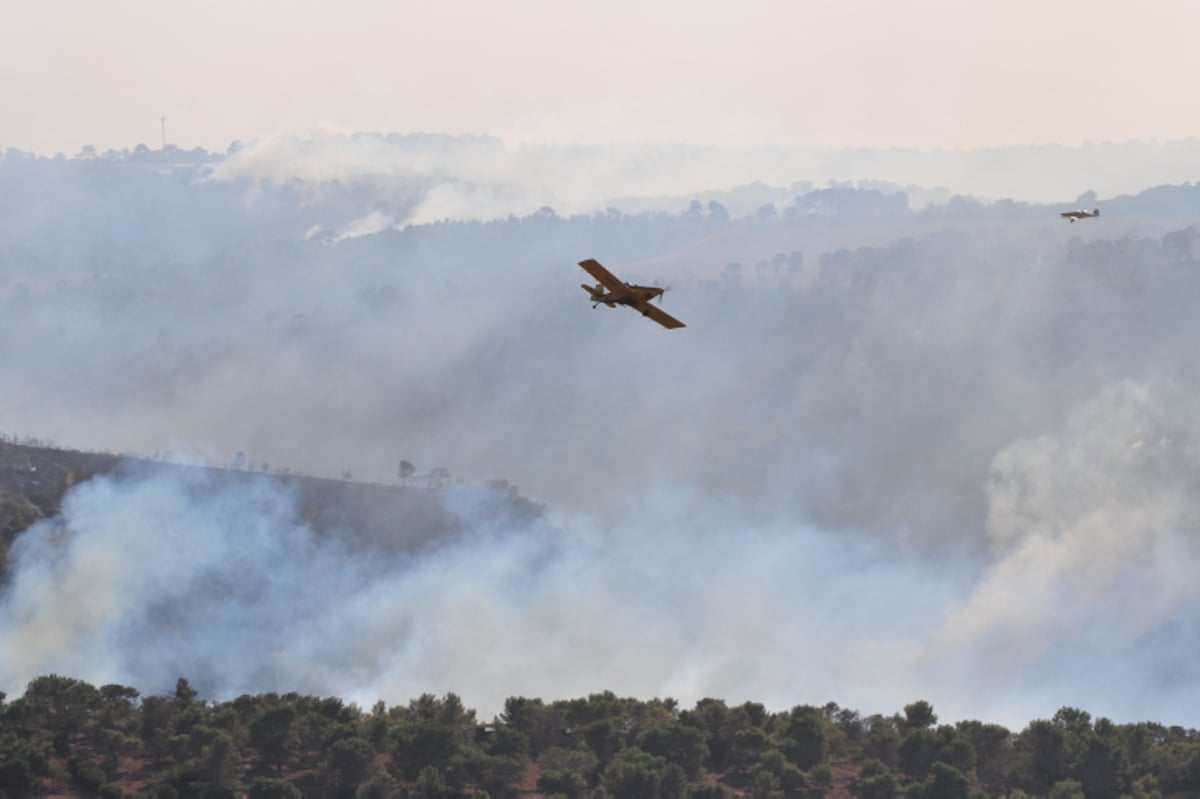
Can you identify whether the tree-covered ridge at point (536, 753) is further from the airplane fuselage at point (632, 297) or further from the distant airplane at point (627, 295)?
the distant airplane at point (627, 295)

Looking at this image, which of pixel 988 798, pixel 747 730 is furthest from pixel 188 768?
pixel 988 798

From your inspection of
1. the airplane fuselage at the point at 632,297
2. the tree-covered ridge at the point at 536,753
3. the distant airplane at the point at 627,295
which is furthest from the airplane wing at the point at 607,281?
the tree-covered ridge at the point at 536,753

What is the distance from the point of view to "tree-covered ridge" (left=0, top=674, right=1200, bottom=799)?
507ft

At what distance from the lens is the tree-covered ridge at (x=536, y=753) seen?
6083 inches

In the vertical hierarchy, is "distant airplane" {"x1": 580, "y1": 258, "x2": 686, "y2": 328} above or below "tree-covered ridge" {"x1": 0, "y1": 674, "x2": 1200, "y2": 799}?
above

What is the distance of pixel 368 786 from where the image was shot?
152 metres

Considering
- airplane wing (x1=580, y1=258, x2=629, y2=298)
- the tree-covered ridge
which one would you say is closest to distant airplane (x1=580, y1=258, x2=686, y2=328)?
airplane wing (x1=580, y1=258, x2=629, y2=298)

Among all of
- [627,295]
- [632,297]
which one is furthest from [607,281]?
[632,297]

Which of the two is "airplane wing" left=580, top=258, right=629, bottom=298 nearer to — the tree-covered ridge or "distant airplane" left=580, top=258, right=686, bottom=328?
"distant airplane" left=580, top=258, right=686, bottom=328

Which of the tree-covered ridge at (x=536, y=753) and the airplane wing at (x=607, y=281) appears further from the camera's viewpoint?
the tree-covered ridge at (x=536, y=753)

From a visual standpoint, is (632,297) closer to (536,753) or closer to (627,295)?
(627,295)

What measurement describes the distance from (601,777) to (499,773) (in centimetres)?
1074

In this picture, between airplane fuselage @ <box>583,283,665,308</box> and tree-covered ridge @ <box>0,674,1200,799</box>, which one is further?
tree-covered ridge @ <box>0,674,1200,799</box>

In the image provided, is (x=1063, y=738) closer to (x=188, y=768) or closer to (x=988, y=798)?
(x=988, y=798)
